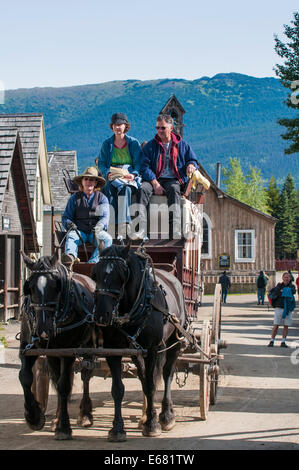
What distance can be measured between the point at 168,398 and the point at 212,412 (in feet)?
4.01

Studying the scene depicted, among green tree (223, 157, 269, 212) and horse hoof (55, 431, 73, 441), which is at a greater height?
green tree (223, 157, 269, 212)

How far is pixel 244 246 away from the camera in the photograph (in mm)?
42344

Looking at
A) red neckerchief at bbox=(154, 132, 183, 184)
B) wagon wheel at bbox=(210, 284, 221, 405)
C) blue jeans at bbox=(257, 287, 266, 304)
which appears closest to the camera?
wagon wheel at bbox=(210, 284, 221, 405)

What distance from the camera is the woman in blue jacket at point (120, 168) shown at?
10.5 metres

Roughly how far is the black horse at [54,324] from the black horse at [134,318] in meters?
0.40

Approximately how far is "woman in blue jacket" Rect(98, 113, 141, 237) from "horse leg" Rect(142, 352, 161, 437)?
2917 millimetres

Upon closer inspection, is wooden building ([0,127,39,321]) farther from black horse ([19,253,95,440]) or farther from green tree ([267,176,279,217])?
green tree ([267,176,279,217])

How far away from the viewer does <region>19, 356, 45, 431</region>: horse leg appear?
7.57 meters

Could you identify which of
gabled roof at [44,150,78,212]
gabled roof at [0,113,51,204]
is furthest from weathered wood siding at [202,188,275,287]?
gabled roof at [0,113,51,204]

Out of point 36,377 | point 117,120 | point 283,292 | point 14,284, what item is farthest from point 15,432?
point 14,284

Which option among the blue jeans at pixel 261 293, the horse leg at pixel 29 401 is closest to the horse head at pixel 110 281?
the horse leg at pixel 29 401

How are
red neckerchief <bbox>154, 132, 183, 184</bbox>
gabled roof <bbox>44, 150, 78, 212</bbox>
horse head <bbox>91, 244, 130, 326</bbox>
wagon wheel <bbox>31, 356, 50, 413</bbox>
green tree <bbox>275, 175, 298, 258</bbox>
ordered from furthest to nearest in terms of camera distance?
green tree <bbox>275, 175, 298, 258</bbox> → gabled roof <bbox>44, 150, 78, 212</bbox> → red neckerchief <bbox>154, 132, 183, 184</bbox> → wagon wheel <bbox>31, 356, 50, 413</bbox> → horse head <bbox>91, 244, 130, 326</bbox>

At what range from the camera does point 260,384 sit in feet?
39.3
